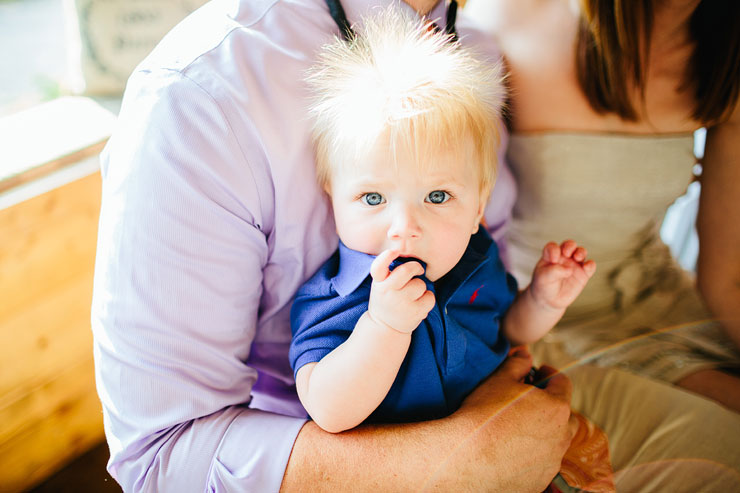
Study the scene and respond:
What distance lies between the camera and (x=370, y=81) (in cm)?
69

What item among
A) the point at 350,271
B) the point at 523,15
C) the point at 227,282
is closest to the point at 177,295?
the point at 227,282

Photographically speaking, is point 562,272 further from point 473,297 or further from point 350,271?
point 350,271

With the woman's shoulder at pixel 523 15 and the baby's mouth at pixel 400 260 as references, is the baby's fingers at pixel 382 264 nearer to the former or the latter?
the baby's mouth at pixel 400 260

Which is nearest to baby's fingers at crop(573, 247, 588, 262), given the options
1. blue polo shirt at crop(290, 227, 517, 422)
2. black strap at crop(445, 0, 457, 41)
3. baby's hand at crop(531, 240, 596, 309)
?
baby's hand at crop(531, 240, 596, 309)

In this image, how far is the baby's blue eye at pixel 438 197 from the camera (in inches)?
27.6

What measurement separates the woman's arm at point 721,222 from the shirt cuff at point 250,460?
86 cm

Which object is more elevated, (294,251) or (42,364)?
(294,251)

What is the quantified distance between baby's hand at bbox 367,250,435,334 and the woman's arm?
2.37 ft

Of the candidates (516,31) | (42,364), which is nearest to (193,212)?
(42,364)

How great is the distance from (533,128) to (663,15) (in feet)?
1.05

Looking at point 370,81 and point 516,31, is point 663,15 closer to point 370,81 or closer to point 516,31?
point 516,31

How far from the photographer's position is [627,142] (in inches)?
41.8

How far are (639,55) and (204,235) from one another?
882 millimetres

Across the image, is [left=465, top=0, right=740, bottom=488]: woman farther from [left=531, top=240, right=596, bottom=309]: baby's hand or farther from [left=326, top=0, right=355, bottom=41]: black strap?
[left=326, top=0, right=355, bottom=41]: black strap
